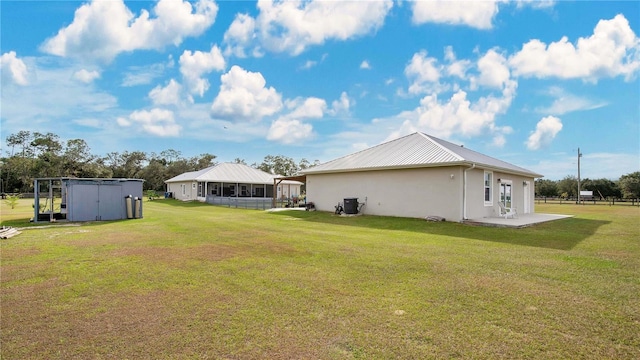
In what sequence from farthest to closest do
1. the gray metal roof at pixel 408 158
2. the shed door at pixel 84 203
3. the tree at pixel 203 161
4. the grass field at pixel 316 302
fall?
the tree at pixel 203 161
the gray metal roof at pixel 408 158
the shed door at pixel 84 203
the grass field at pixel 316 302

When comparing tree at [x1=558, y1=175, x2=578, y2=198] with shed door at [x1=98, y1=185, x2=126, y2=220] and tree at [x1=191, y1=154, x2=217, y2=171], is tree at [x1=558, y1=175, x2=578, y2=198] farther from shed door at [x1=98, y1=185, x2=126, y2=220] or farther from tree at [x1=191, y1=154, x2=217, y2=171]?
tree at [x1=191, y1=154, x2=217, y2=171]

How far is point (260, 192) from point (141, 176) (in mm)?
32721

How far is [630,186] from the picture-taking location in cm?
4922

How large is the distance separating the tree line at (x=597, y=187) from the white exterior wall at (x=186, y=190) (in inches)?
1960

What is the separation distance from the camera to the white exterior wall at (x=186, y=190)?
35.1 m

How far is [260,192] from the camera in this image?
38094 millimetres

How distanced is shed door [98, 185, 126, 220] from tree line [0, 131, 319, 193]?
44.2 meters

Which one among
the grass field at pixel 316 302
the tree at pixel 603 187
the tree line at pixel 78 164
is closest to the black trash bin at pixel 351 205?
the grass field at pixel 316 302

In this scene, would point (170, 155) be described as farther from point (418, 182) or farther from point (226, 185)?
point (418, 182)

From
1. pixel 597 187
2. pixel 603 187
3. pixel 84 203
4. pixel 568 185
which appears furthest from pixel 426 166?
pixel 568 185

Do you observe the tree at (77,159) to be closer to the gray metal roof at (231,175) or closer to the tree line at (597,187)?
the gray metal roof at (231,175)

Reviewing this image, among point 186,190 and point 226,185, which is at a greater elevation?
point 226,185

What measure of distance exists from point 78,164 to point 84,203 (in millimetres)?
51037

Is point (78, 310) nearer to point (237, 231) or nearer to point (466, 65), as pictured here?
point (237, 231)
